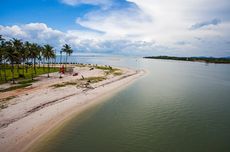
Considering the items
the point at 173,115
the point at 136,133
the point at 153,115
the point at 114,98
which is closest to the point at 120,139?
the point at 136,133

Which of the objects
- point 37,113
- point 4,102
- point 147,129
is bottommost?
point 147,129

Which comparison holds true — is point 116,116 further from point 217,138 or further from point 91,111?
point 217,138

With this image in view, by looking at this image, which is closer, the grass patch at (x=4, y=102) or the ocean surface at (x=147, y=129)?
the ocean surface at (x=147, y=129)

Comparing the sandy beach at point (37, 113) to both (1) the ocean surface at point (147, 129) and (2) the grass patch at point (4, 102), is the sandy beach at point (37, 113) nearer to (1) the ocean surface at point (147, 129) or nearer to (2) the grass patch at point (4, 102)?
(2) the grass patch at point (4, 102)

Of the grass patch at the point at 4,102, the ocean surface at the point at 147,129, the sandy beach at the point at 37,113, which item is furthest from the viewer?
the grass patch at the point at 4,102

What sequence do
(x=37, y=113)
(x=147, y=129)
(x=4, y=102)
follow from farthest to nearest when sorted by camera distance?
(x=4, y=102), (x=37, y=113), (x=147, y=129)

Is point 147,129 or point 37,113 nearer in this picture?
point 147,129

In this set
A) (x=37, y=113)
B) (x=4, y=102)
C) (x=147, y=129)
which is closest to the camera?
(x=147, y=129)

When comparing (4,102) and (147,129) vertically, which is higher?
(4,102)

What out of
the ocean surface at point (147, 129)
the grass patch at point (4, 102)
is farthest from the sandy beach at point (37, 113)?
the ocean surface at point (147, 129)

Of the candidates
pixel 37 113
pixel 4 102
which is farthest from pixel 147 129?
pixel 4 102

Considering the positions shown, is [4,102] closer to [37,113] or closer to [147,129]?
[37,113]
